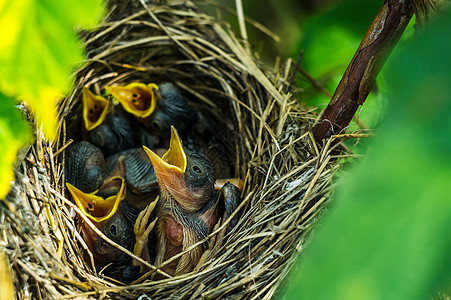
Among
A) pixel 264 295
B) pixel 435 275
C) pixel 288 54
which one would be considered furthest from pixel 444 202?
pixel 288 54

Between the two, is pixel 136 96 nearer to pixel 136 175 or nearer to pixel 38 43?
pixel 136 175

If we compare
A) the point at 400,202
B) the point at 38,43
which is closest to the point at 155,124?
the point at 38,43

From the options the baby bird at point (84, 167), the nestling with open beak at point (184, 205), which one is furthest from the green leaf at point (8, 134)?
the baby bird at point (84, 167)

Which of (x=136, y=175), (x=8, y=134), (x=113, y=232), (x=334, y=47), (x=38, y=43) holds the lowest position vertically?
(x=113, y=232)

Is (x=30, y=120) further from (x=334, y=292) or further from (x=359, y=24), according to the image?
(x=359, y=24)

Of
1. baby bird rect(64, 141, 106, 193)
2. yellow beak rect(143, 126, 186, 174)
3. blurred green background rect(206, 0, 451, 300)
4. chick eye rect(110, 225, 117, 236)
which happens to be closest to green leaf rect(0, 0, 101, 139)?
blurred green background rect(206, 0, 451, 300)

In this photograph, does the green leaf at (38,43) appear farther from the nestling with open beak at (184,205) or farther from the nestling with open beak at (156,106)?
the nestling with open beak at (156,106)
